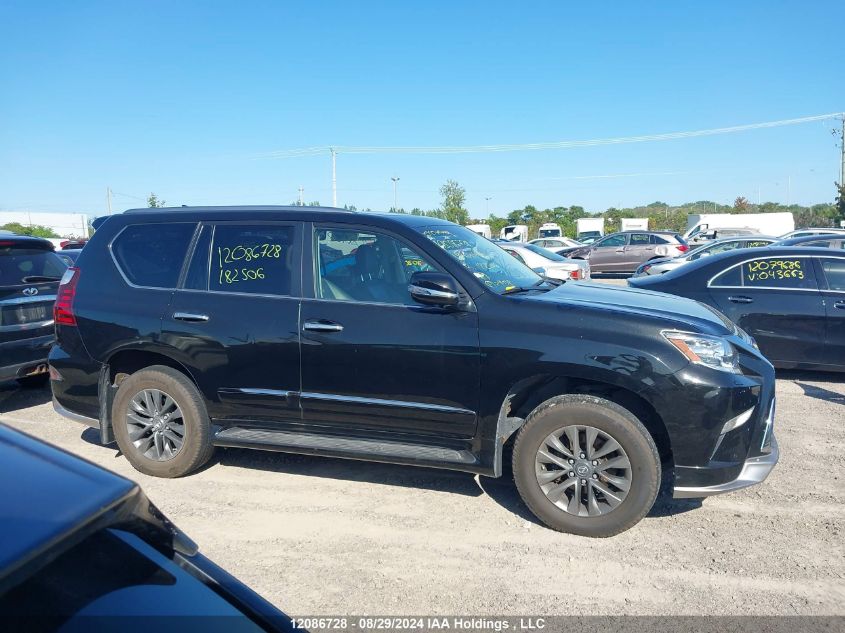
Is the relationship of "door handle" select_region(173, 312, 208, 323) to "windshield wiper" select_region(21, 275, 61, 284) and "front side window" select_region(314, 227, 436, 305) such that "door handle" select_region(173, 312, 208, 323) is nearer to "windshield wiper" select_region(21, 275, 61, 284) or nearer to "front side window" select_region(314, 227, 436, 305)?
"front side window" select_region(314, 227, 436, 305)

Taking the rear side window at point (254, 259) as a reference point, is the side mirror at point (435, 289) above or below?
below

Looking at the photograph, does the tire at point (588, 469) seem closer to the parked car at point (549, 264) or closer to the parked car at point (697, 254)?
the parked car at point (549, 264)

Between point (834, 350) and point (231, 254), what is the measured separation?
20.5 ft

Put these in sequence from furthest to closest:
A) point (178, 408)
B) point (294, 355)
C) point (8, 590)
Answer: point (178, 408)
point (294, 355)
point (8, 590)

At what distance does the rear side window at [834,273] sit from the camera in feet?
23.0

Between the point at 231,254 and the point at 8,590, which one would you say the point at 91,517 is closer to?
the point at 8,590

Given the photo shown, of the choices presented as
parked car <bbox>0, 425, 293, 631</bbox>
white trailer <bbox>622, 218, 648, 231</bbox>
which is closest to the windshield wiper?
parked car <bbox>0, 425, 293, 631</bbox>

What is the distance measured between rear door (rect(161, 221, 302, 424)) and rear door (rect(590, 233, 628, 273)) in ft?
68.1

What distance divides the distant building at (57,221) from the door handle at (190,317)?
2411 inches

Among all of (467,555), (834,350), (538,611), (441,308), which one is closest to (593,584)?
(538,611)

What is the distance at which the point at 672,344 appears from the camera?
145 inches

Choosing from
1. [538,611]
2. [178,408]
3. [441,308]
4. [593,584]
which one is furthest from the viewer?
[178,408]

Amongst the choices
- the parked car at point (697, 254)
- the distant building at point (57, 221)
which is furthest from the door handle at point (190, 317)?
the distant building at point (57, 221)

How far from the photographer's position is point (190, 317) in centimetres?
452
